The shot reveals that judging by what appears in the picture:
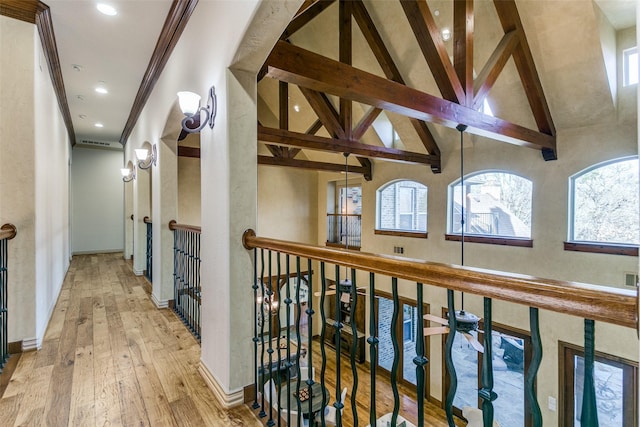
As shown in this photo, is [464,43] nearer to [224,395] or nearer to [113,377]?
[224,395]

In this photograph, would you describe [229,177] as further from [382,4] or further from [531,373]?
[382,4]

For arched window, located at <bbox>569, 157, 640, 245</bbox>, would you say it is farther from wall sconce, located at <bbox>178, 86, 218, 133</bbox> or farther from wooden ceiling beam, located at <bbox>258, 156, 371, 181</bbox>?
wall sconce, located at <bbox>178, 86, 218, 133</bbox>

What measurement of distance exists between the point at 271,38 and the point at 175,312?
3.10 metres

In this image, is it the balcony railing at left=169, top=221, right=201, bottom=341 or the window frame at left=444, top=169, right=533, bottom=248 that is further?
the window frame at left=444, top=169, right=533, bottom=248

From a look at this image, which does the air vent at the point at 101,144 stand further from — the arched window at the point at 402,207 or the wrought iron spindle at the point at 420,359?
the wrought iron spindle at the point at 420,359

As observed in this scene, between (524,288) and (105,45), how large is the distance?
4.54m

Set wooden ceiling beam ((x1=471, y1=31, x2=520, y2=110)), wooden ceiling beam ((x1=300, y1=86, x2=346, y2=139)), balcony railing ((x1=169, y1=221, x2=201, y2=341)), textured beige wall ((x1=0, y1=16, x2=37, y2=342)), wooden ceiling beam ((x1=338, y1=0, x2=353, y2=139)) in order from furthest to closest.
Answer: wooden ceiling beam ((x1=300, y1=86, x2=346, y2=139)) → wooden ceiling beam ((x1=338, y1=0, x2=353, y2=139)) → wooden ceiling beam ((x1=471, y1=31, x2=520, y2=110)) → balcony railing ((x1=169, y1=221, x2=201, y2=341)) → textured beige wall ((x1=0, y1=16, x2=37, y2=342))

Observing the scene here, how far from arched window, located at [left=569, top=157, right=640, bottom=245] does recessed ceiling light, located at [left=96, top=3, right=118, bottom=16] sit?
632cm

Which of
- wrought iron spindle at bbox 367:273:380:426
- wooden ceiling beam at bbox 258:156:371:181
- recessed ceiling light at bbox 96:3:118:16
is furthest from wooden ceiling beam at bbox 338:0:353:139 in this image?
wrought iron spindle at bbox 367:273:380:426

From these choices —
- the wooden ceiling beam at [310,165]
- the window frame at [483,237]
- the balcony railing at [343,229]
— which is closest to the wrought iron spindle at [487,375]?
the window frame at [483,237]

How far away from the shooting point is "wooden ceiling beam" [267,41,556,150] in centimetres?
222

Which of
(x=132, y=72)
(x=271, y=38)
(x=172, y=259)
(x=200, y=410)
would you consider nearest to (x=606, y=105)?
(x=271, y=38)

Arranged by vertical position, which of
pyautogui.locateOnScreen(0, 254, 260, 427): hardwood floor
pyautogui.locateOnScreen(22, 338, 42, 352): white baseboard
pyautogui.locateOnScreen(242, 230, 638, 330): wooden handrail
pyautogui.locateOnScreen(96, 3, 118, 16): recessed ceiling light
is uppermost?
pyautogui.locateOnScreen(96, 3, 118, 16): recessed ceiling light

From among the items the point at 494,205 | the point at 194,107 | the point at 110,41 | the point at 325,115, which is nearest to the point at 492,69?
the point at 325,115
